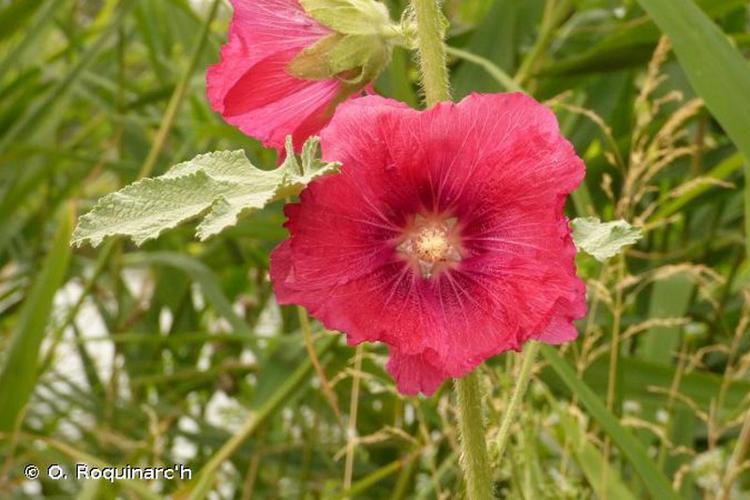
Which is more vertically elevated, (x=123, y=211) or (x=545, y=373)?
(x=545, y=373)

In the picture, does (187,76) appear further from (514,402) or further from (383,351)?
(514,402)

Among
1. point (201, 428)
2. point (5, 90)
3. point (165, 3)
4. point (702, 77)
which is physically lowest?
point (702, 77)

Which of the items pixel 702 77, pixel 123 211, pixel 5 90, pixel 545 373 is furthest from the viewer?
pixel 5 90

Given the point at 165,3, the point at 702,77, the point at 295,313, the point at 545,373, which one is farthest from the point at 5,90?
the point at 702,77

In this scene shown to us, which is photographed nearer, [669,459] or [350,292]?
[350,292]

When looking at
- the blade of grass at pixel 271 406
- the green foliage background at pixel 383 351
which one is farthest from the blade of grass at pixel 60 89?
the blade of grass at pixel 271 406

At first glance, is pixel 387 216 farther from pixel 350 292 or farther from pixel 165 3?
pixel 165 3
